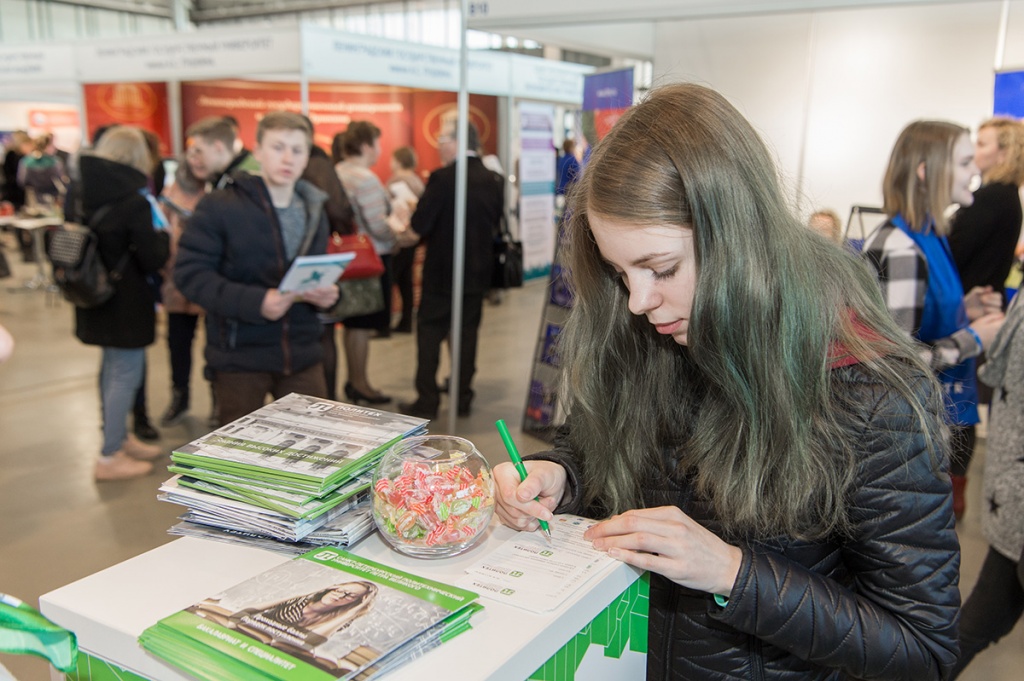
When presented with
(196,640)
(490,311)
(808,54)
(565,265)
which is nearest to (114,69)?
(490,311)

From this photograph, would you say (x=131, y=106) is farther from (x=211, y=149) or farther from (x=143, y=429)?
(x=143, y=429)

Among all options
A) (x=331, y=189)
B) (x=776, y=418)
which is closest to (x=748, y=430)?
(x=776, y=418)

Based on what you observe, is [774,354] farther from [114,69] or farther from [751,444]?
[114,69]

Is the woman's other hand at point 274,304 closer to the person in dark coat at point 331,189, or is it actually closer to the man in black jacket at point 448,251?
the person in dark coat at point 331,189

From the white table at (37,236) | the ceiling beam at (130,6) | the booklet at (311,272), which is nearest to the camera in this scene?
the booklet at (311,272)

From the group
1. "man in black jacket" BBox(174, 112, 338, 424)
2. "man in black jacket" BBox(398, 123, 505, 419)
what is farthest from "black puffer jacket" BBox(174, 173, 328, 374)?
"man in black jacket" BBox(398, 123, 505, 419)

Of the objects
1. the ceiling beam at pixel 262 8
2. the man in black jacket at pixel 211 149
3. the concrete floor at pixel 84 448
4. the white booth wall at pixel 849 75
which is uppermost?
the ceiling beam at pixel 262 8

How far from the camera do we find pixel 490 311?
27.4 feet

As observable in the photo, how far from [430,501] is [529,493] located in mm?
181

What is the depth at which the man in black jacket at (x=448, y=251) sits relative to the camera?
15.3 feet

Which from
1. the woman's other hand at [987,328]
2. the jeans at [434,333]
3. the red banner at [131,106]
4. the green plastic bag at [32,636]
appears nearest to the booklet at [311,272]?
the jeans at [434,333]

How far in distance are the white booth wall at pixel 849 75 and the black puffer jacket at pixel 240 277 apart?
2.06 meters

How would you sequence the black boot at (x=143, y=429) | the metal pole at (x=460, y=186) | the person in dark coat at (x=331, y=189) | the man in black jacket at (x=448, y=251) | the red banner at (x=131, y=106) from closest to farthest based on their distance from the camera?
1. the metal pole at (x=460, y=186)
2. the person in dark coat at (x=331, y=189)
3. the black boot at (x=143, y=429)
4. the man in black jacket at (x=448, y=251)
5. the red banner at (x=131, y=106)

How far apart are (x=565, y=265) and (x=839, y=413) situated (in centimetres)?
50
